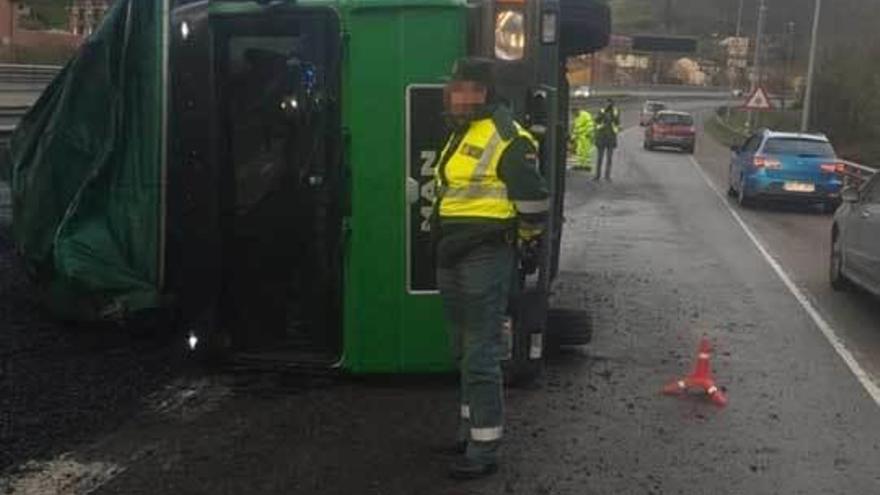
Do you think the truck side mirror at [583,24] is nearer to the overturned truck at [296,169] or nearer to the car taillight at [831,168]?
the overturned truck at [296,169]

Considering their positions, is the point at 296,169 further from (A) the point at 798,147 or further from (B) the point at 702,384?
(A) the point at 798,147

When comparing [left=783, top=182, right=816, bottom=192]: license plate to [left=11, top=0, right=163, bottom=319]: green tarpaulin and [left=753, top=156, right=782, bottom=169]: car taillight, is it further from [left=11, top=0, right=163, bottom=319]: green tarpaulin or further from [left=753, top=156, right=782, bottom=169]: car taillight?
[left=11, top=0, right=163, bottom=319]: green tarpaulin

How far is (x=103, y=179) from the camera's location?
7430 mm

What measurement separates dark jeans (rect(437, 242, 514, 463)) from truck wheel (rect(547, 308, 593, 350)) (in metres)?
2.43

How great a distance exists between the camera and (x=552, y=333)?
25.7 feet

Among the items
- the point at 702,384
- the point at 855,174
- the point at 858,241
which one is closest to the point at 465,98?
the point at 702,384

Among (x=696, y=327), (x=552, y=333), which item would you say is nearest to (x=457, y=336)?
(x=552, y=333)

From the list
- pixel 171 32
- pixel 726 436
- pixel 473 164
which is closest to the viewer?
pixel 473 164

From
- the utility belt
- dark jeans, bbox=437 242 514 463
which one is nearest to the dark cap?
the utility belt

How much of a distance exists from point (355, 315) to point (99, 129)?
7.61 feet

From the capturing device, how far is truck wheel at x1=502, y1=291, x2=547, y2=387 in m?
6.46

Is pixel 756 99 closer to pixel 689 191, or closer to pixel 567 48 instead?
pixel 689 191

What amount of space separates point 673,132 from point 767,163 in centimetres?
2559

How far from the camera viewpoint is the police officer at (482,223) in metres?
5.32
